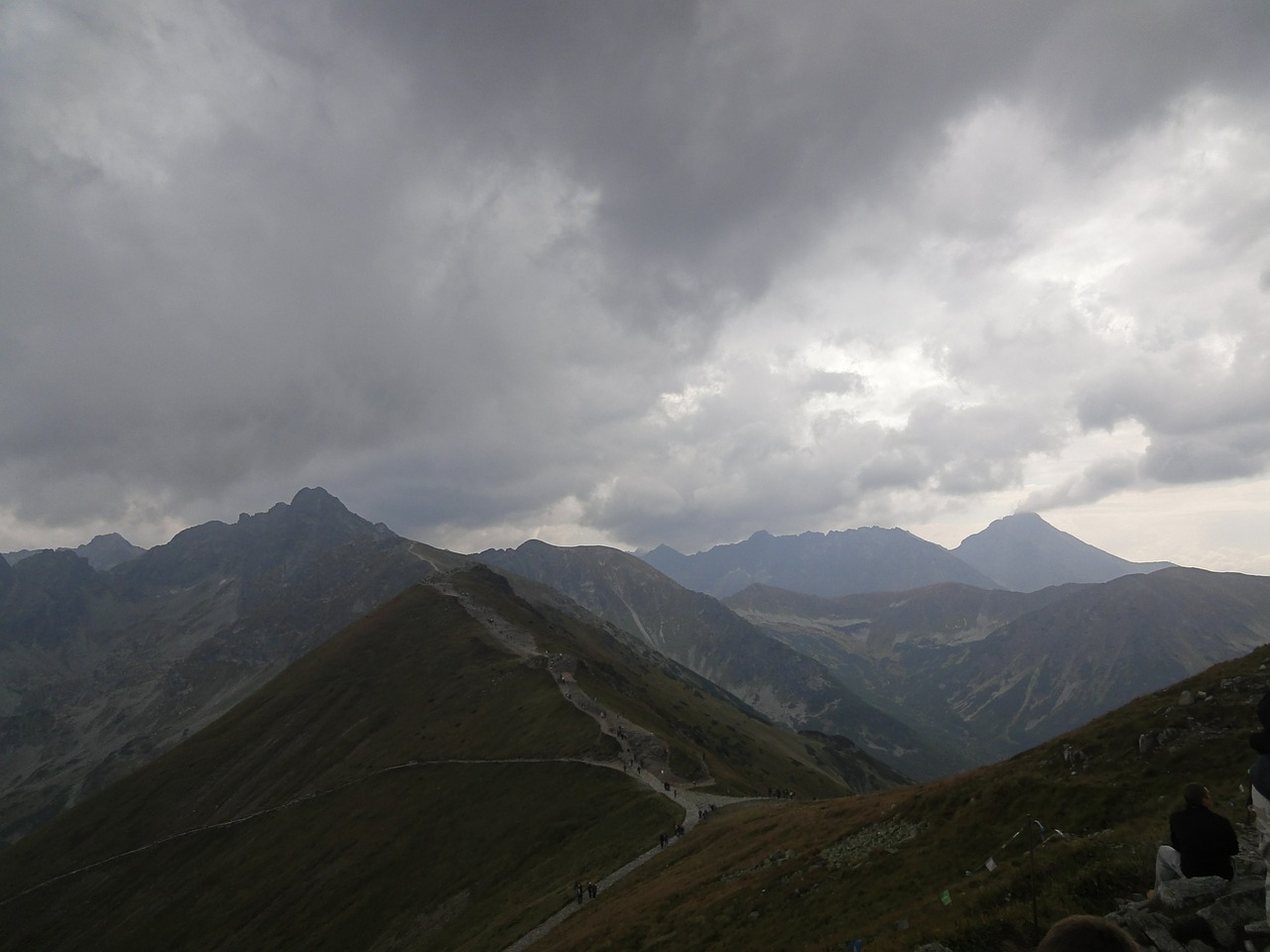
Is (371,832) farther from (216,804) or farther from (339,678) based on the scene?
(339,678)

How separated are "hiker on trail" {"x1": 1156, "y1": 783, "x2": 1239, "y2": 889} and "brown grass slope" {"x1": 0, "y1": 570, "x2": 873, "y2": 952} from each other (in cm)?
4935

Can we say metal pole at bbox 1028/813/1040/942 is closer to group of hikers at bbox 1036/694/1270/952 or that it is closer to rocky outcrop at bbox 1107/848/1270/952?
rocky outcrop at bbox 1107/848/1270/952

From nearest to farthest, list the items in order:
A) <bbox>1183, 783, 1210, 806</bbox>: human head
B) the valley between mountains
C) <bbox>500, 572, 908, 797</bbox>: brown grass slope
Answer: <bbox>1183, 783, 1210, 806</bbox>: human head → the valley between mountains → <bbox>500, 572, 908, 797</bbox>: brown grass slope

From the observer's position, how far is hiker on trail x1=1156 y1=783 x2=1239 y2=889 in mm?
12234

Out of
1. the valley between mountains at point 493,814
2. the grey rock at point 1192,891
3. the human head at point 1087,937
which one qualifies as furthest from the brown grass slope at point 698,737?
the human head at point 1087,937

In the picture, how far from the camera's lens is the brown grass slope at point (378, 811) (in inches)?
2756

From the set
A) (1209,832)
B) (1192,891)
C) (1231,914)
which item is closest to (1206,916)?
(1231,914)

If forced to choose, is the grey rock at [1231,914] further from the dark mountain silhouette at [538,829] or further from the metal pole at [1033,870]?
the metal pole at [1033,870]

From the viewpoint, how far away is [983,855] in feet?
83.8

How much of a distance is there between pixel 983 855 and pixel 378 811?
96.2 m

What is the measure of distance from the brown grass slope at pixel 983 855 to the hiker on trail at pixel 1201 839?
4.68m

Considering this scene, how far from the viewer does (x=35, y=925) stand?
122 metres

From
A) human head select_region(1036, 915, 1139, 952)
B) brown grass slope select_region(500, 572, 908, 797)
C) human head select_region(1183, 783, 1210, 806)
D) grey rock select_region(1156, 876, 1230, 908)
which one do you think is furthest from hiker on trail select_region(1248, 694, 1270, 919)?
brown grass slope select_region(500, 572, 908, 797)

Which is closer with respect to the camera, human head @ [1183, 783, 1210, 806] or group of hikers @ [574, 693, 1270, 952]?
group of hikers @ [574, 693, 1270, 952]
